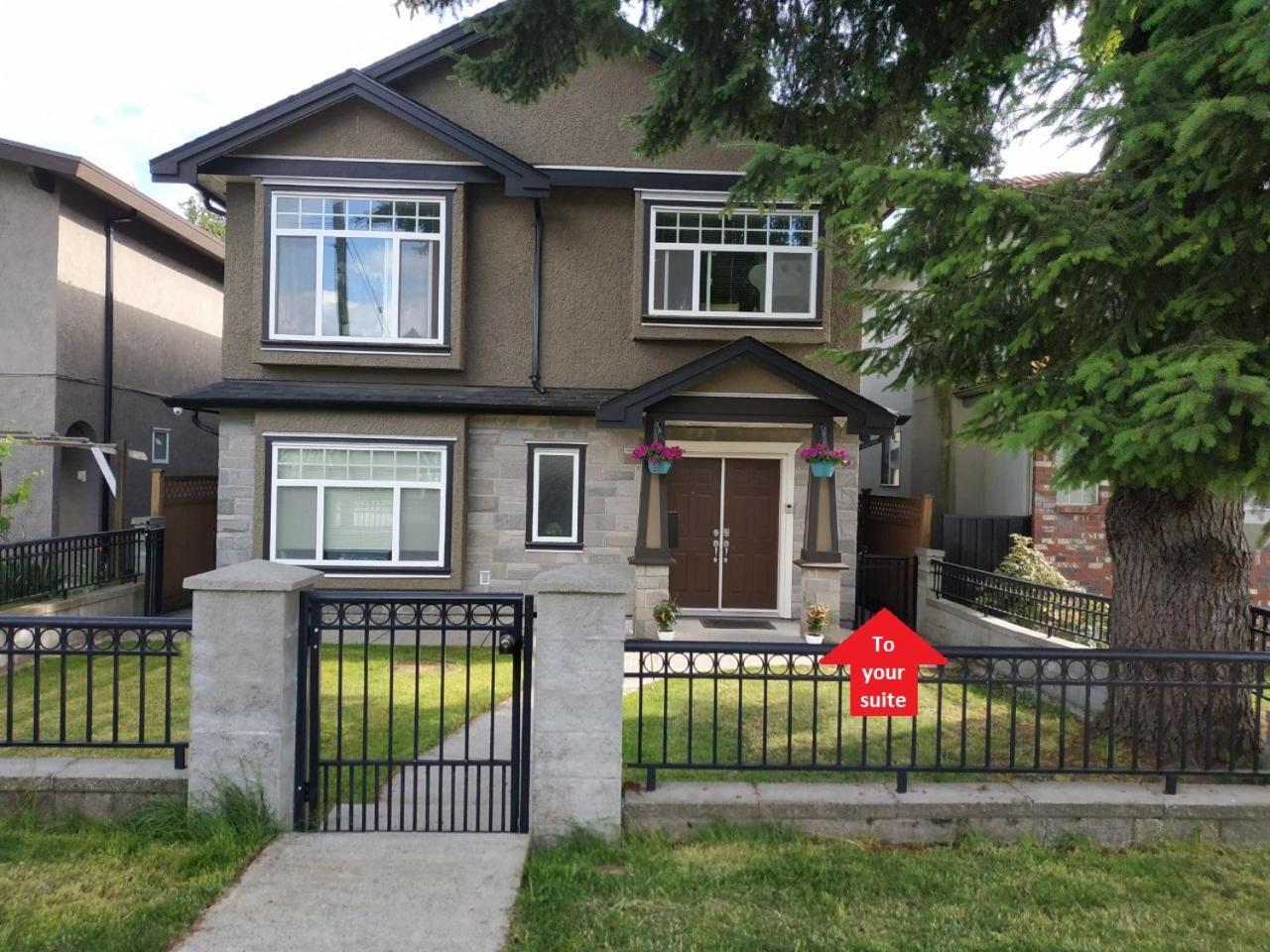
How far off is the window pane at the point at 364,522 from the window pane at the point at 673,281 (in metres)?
4.23

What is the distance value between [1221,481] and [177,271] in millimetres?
16316

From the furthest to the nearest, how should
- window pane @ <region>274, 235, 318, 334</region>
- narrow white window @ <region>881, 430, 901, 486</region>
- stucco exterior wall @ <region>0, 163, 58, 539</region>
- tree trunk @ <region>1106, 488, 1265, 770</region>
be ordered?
narrow white window @ <region>881, 430, 901, 486</region> < stucco exterior wall @ <region>0, 163, 58, 539</region> < window pane @ <region>274, 235, 318, 334</region> < tree trunk @ <region>1106, 488, 1265, 770</region>

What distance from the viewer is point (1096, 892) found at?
3.89 metres

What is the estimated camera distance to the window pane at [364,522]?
10.6 metres

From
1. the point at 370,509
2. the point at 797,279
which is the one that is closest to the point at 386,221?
the point at 370,509

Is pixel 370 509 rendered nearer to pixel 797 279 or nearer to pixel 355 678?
pixel 355 678

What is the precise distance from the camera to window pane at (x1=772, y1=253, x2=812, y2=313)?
10.8 m

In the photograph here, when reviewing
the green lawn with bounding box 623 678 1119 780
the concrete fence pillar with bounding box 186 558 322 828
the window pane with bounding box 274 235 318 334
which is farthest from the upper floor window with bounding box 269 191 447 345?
the concrete fence pillar with bounding box 186 558 322 828

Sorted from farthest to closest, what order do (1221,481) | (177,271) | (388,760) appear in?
(177,271) < (388,760) < (1221,481)

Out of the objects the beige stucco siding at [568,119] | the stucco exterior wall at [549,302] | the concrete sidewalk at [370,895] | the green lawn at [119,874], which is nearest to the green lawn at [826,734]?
the concrete sidewalk at [370,895]

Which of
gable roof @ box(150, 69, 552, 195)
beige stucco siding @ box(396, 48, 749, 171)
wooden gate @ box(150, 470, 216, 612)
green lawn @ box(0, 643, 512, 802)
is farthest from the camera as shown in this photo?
wooden gate @ box(150, 470, 216, 612)

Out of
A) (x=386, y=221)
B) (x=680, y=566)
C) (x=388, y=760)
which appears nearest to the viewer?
(x=388, y=760)

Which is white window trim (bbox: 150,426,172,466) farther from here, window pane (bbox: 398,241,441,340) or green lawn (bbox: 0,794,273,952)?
green lawn (bbox: 0,794,273,952)

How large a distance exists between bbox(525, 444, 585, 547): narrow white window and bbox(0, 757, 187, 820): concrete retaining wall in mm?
6487
